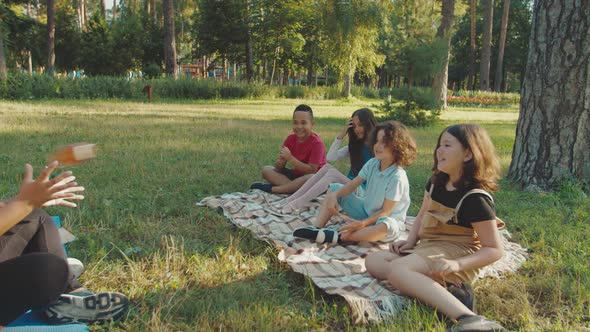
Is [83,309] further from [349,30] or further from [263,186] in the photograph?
[349,30]

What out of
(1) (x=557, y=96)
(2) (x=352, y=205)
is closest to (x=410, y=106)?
(1) (x=557, y=96)

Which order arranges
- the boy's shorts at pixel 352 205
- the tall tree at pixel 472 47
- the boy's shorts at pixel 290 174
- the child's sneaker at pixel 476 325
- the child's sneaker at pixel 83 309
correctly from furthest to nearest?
1. the tall tree at pixel 472 47
2. the boy's shorts at pixel 290 174
3. the boy's shorts at pixel 352 205
4. the child's sneaker at pixel 83 309
5. the child's sneaker at pixel 476 325

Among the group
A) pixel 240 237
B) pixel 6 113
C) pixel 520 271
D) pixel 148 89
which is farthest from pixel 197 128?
pixel 148 89

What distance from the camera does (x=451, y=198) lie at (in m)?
3.03

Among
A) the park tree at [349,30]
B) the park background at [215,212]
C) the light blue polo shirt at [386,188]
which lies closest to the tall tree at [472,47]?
the park tree at [349,30]

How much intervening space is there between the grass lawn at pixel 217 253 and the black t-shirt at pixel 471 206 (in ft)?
1.77

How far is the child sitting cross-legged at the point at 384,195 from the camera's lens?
3883mm

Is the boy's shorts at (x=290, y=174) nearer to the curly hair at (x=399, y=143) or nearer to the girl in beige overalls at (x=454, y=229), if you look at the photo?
the curly hair at (x=399, y=143)

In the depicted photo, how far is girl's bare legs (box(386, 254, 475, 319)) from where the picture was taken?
266cm

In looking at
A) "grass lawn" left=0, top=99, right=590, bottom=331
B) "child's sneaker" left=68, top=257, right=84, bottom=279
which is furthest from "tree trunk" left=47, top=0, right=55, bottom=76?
"child's sneaker" left=68, top=257, right=84, bottom=279

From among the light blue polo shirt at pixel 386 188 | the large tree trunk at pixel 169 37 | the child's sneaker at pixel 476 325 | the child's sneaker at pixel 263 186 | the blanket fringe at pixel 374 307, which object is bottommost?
the blanket fringe at pixel 374 307

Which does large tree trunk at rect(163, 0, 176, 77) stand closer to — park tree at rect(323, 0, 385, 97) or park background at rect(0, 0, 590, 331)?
park background at rect(0, 0, 590, 331)

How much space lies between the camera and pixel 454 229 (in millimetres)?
3059

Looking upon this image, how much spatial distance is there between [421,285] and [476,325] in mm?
386
